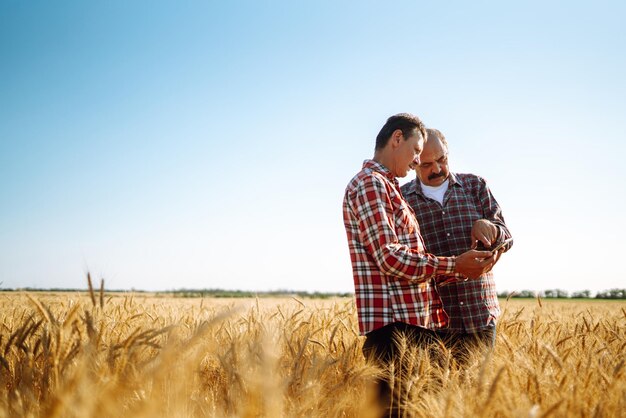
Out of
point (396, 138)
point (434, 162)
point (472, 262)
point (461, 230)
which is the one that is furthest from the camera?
point (434, 162)

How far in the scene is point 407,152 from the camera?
2357mm

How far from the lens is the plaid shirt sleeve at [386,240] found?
198cm

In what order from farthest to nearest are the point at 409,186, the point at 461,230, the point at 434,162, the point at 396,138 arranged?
1. the point at 409,186
2. the point at 434,162
3. the point at 461,230
4. the point at 396,138

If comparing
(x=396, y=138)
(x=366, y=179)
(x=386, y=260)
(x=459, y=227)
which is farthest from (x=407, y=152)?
(x=459, y=227)

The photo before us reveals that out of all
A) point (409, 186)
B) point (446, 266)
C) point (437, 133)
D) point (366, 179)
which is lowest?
point (446, 266)

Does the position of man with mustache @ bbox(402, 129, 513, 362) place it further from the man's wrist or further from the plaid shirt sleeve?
the plaid shirt sleeve

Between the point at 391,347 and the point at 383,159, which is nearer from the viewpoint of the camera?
the point at 391,347

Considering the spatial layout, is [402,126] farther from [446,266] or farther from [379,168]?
[446,266]

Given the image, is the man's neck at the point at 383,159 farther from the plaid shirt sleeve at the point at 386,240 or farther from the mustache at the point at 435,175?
the mustache at the point at 435,175

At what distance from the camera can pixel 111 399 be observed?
43.8 inches

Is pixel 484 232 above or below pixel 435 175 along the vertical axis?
below

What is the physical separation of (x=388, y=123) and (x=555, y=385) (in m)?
1.55

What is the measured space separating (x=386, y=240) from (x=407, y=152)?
610 millimetres

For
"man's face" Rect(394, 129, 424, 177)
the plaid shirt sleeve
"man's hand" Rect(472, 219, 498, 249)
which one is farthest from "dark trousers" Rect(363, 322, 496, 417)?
"man's face" Rect(394, 129, 424, 177)
